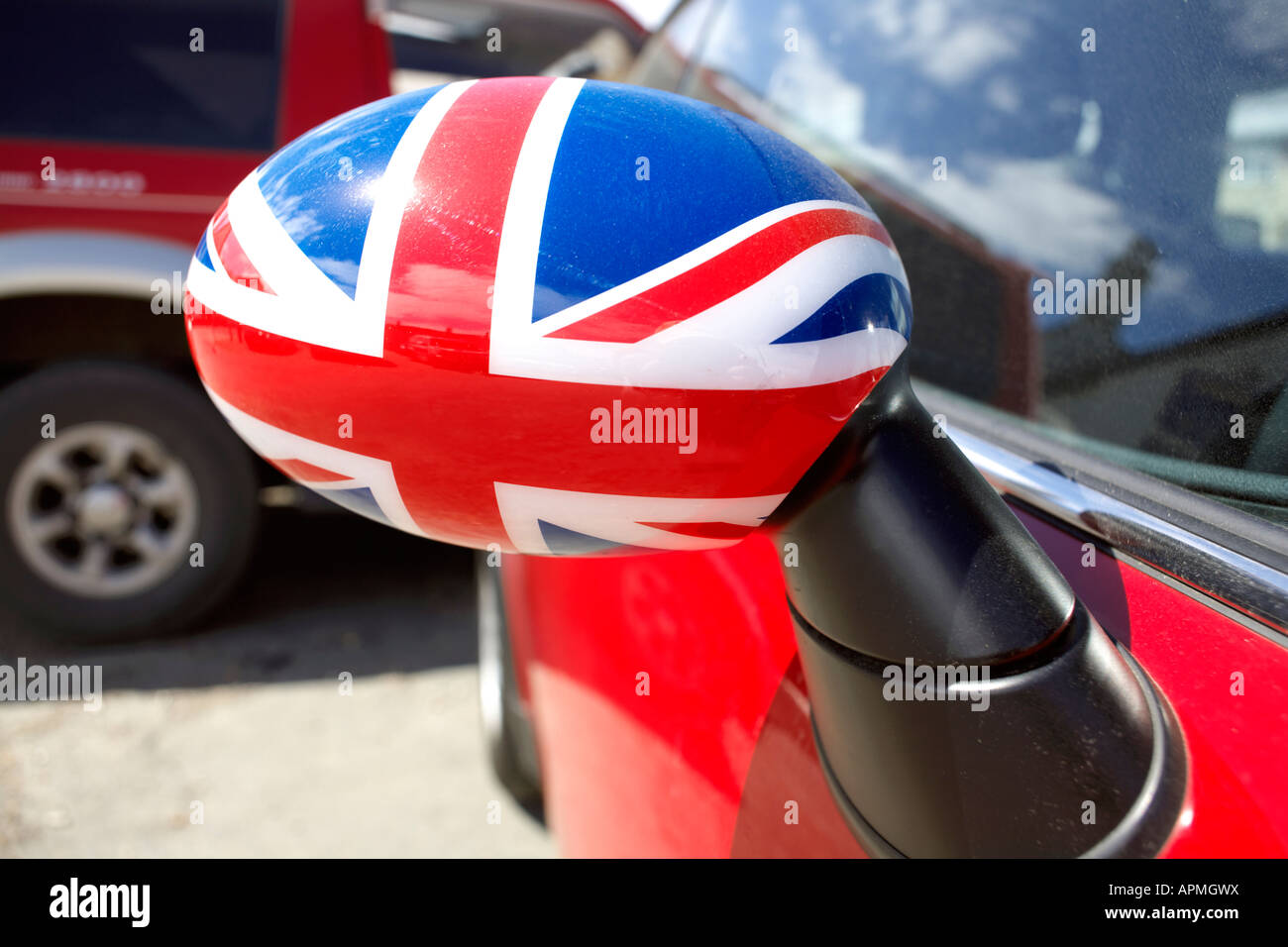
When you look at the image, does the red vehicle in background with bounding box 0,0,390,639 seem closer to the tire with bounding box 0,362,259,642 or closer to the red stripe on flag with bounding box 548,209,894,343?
the tire with bounding box 0,362,259,642

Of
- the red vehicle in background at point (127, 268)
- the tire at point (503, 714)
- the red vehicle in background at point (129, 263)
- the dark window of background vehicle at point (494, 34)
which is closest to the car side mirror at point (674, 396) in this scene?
the tire at point (503, 714)

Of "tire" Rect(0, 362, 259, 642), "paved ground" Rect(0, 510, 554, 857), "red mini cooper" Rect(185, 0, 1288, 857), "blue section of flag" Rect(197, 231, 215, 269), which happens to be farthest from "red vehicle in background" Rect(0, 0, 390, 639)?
"red mini cooper" Rect(185, 0, 1288, 857)

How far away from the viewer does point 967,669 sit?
2.24ft

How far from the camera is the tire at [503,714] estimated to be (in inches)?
87.0

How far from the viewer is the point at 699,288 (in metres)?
0.58

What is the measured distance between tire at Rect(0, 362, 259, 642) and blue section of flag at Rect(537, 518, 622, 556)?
3.18 metres

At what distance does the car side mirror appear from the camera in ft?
1.89

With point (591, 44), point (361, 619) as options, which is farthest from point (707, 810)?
point (591, 44)

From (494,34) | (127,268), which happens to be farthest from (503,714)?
(494,34)

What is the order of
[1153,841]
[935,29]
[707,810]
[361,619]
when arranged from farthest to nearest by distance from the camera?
[361,619] → [935,29] → [707,810] → [1153,841]

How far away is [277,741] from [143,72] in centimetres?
234

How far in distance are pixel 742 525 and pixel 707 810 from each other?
485mm
